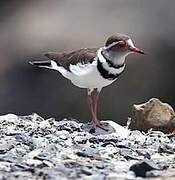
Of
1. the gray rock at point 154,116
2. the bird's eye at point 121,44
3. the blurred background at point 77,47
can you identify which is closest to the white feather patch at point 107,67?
the bird's eye at point 121,44

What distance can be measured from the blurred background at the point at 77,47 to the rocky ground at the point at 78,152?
6.15 m

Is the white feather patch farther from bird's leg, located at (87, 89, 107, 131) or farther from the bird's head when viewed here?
bird's leg, located at (87, 89, 107, 131)

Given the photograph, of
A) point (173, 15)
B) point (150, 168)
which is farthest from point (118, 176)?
point (173, 15)

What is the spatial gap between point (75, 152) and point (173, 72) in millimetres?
8519

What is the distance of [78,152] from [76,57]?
→ 1771 millimetres

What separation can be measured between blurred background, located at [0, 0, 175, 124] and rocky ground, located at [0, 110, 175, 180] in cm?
615

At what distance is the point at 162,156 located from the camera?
5.58 m

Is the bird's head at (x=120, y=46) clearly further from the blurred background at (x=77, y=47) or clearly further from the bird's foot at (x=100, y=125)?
the blurred background at (x=77, y=47)

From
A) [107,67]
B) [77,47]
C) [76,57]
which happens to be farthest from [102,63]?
[77,47]

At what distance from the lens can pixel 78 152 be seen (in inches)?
211

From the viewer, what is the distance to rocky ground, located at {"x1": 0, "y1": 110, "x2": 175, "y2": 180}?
15.4 feet

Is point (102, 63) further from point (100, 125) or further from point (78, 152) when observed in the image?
point (78, 152)

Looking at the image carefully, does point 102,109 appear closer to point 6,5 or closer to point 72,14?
point 72,14

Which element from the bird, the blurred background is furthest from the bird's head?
the blurred background
